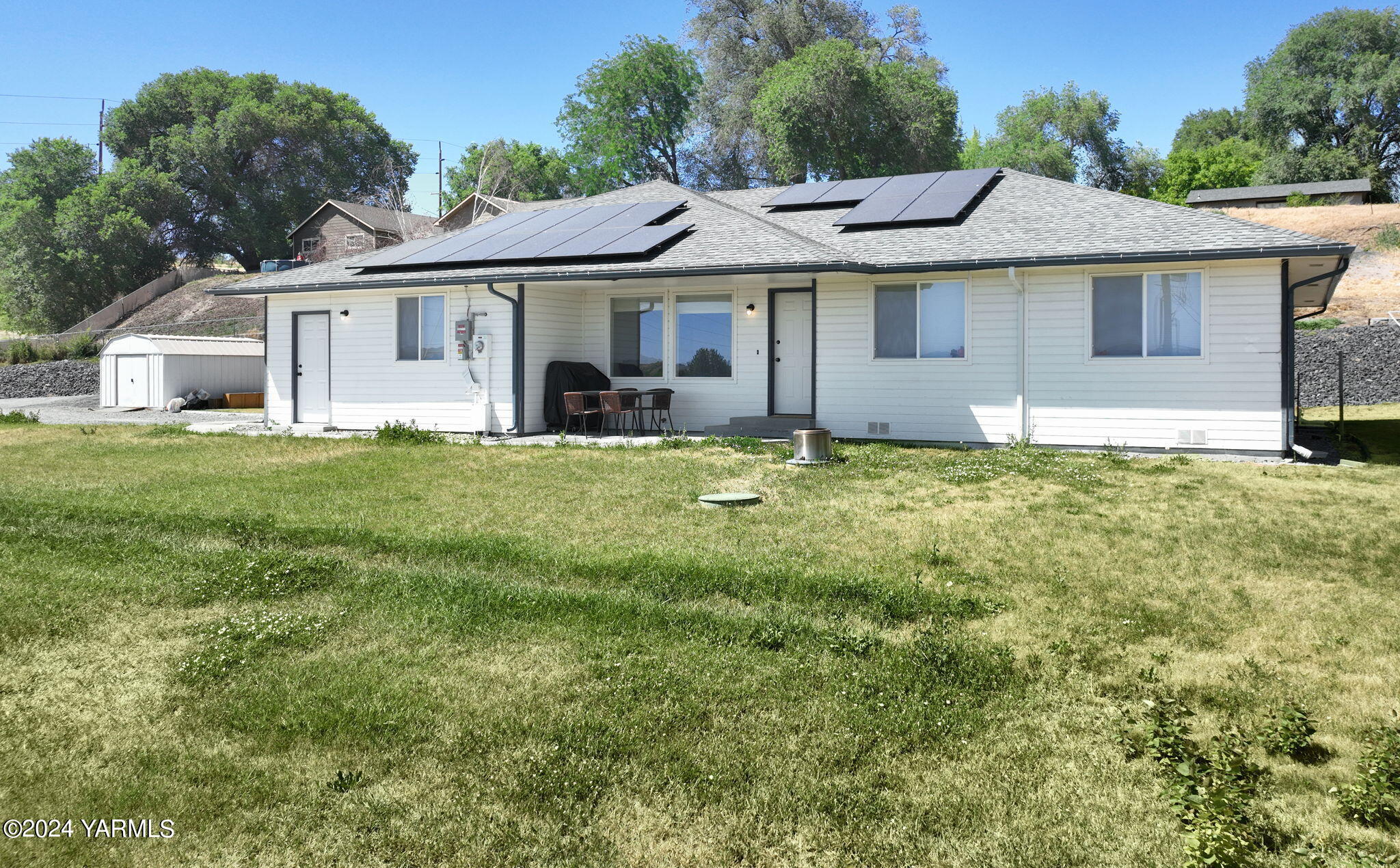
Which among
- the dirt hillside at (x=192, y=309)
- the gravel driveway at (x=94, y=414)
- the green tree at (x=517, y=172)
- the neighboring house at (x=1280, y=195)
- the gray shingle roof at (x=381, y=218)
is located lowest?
the gravel driveway at (x=94, y=414)

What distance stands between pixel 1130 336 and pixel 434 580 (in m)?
9.59

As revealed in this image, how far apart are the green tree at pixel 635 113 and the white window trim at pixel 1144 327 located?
116ft

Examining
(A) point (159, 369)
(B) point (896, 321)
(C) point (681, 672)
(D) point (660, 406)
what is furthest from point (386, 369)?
(C) point (681, 672)

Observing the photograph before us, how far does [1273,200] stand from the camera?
4903cm

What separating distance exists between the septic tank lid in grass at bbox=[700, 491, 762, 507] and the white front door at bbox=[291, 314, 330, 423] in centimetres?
1006

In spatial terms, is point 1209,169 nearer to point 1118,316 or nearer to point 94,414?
point 1118,316

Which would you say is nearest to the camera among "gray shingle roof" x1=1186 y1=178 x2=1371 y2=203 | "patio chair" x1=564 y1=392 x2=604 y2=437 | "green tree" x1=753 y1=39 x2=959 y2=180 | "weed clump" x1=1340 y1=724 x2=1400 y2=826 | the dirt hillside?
"weed clump" x1=1340 y1=724 x2=1400 y2=826

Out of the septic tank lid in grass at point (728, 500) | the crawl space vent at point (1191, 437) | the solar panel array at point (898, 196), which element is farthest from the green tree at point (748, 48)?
the septic tank lid in grass at point (728, 500)

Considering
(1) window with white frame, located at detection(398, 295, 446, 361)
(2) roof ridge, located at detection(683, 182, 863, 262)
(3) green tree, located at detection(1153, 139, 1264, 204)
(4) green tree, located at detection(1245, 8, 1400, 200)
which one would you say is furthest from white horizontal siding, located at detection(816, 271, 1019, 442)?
(3) green tree, located at detection(1153, 139, 1264, 204)

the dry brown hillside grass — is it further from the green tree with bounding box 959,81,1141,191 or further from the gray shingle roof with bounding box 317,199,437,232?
the gray shingle roof with bounding box 317,199,437,232

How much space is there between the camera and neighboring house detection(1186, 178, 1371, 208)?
152 feet

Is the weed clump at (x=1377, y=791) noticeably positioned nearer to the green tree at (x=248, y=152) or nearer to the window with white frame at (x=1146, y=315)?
the window with white frame at (x=1146, y=315)

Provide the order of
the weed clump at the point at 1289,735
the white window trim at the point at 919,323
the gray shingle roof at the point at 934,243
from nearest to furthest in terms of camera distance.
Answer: the weed clump at the point at 1289,735 → the gray shingle roof at the point at 934,243 → the white window trim at the point at 919,323

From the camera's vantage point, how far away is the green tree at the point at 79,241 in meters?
48.9
